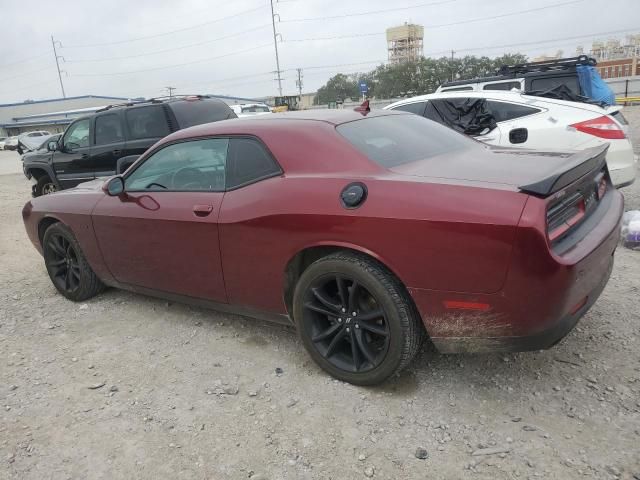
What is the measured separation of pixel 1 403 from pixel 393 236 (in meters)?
2.55

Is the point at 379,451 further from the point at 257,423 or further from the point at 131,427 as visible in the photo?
the point at 131,427

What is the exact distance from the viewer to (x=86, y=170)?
8.63 m

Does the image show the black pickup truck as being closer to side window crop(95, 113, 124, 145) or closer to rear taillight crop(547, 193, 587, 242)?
side window crop(95, 113, 124, 145)

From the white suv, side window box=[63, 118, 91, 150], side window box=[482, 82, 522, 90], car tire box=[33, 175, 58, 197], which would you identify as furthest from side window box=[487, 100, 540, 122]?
car tire box=[33, 175, 58, 197]

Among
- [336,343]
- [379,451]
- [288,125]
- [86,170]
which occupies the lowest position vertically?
[379,451]

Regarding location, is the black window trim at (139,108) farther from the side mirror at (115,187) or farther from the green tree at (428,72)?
the green tree at (428,72)

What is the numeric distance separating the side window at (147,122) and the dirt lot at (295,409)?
14.9ft

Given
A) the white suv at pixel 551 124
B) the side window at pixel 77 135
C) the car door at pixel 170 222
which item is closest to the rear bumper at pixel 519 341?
the car door at pixel 170 222

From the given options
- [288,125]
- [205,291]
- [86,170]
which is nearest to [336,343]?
[205,291]

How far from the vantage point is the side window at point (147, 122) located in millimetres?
7711

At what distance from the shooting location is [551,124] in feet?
19.2

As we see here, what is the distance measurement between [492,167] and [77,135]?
26.9 ft

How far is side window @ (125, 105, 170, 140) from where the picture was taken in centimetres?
771

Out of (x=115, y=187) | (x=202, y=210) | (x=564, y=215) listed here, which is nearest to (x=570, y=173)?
(x=564, y=215)
